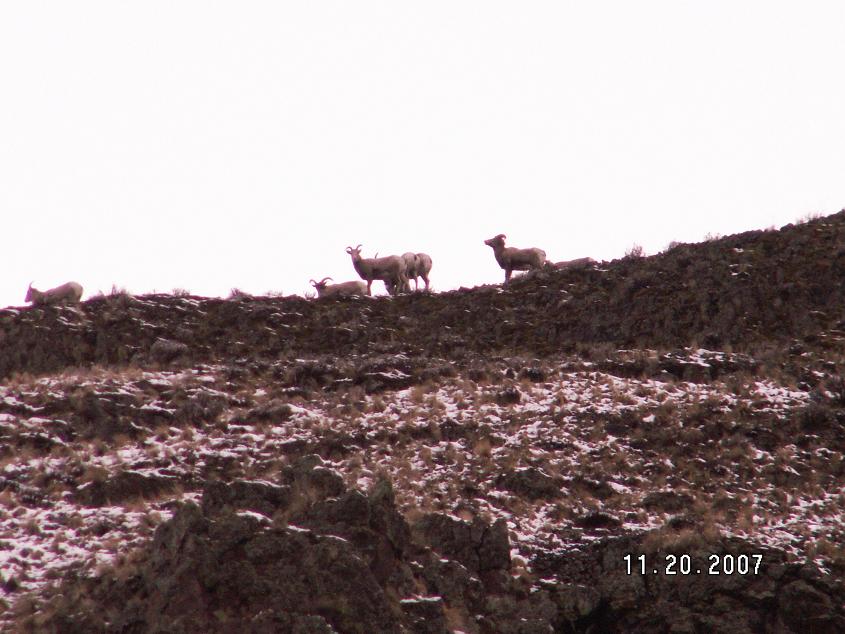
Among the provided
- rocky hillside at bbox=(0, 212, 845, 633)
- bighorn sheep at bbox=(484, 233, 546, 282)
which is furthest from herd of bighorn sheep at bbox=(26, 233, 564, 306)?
rocky hillside at bbox=(0, 212, 845, 633)

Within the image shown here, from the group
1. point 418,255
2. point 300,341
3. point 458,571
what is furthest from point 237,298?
point 458,571

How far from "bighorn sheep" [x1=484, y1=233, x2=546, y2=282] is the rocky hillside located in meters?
2.77

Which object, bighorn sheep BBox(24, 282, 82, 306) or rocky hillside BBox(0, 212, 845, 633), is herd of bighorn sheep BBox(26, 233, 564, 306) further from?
rocky hillside BBox(0, 212, 845, 633)

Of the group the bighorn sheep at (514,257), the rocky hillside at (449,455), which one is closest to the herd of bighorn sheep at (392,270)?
the bighorn sheep at (514,257)

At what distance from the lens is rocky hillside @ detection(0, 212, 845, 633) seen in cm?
1552

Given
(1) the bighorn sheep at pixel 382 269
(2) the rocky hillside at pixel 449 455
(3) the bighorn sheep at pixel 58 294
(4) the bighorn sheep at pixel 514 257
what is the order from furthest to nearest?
(4) the bighorn sheep at pixel 514 257, (1) the bighorn sheep at pixel 382 269, (3) the bighorn sheep at pixel 58 294, (2) the rocky hillside at pixel 449 455

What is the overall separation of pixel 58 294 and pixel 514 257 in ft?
45.1

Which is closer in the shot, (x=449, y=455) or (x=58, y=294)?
(x=449, y=455)

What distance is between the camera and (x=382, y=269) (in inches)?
1356

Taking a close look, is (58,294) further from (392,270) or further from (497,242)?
(497,242)

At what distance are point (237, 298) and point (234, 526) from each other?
17.2 meters

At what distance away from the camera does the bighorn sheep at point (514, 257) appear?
35.4 meters

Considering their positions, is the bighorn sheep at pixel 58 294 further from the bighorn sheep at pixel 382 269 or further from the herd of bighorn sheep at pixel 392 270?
the bighorn sheep at pixel 382 269

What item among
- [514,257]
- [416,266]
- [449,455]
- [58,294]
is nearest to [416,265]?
[416,266]
